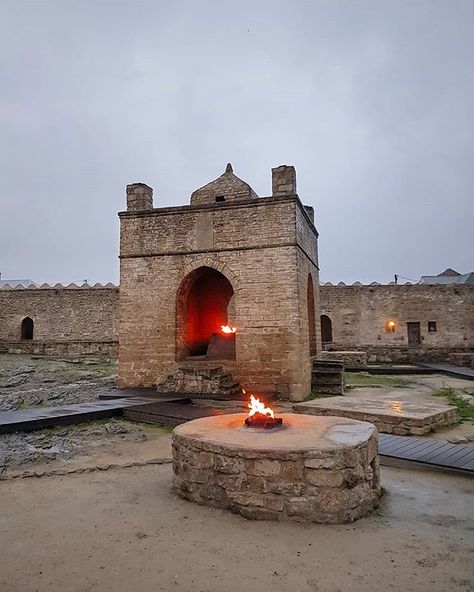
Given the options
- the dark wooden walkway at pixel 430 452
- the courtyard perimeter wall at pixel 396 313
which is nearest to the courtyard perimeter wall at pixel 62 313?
the courtyard perimeter wall at pixel 396 313

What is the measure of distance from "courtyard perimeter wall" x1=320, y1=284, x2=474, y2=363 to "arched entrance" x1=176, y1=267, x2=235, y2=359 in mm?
11194

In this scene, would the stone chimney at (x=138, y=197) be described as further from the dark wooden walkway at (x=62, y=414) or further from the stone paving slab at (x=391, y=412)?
the stone paving slab at (x=391, y=412)

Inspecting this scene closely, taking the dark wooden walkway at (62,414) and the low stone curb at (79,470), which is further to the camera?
the dark wooden walkway at (62,414)

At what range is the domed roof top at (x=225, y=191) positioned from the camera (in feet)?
37.9

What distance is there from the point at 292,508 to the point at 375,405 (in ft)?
16.2

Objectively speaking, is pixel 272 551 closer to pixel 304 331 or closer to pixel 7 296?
pixel 304 331

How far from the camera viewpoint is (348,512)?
3.77 meters

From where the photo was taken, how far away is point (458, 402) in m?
9.43

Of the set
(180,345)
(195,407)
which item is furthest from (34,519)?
(180,345)

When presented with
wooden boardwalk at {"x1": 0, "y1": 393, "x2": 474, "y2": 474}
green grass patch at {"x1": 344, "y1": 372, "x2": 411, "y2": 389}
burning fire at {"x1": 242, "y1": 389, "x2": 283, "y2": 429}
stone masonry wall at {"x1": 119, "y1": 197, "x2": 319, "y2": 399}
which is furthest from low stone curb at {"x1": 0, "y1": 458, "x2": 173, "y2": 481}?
green grass patch at {"x1": 344, "y1": 372, "x2": 411, "y2": 389}

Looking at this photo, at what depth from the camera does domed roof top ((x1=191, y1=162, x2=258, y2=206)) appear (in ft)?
37.9

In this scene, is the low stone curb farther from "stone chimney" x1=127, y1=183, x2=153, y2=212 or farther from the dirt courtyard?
"stone chimney" x1=127, y1=183, x2=153, y2=212

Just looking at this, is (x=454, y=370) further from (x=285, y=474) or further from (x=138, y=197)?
(x=285, y=474)

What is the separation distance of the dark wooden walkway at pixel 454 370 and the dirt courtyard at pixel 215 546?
10.3 metres
